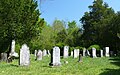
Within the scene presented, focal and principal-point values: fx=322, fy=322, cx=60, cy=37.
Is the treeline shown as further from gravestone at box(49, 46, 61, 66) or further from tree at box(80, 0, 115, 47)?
gravestone at box(49, 46, 61, 66)

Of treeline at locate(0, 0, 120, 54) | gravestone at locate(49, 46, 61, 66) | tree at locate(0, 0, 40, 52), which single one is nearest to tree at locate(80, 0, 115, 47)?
treeline at locate(0, 0, 120, 54)

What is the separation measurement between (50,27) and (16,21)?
206 ft

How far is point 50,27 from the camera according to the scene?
100250mm

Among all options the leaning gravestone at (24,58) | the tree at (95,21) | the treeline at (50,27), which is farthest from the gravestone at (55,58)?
the tree at (95,21)

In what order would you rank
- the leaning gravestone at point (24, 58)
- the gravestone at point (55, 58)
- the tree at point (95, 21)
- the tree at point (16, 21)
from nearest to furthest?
1. the gravestone at point (55, 58)
2. the leaning gravestone at point (24, 58)
3. the tree at point (16, 21)
4. the tree at point (95, 21)

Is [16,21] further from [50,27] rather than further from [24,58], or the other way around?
[50,27]

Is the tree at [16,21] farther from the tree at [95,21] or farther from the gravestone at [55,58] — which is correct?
the tree at [95,21]

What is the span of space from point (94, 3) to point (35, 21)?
38.1m

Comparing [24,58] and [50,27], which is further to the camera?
[50,27]

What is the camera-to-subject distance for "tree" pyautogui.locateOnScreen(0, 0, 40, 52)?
3650cm

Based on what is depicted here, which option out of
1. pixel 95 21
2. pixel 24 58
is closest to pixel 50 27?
pixel 95 21

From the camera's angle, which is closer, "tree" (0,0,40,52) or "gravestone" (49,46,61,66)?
"gravestone" (49,46,61,66)

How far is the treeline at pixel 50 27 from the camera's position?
121 feet

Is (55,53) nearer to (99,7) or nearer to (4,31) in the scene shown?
(4,31)
